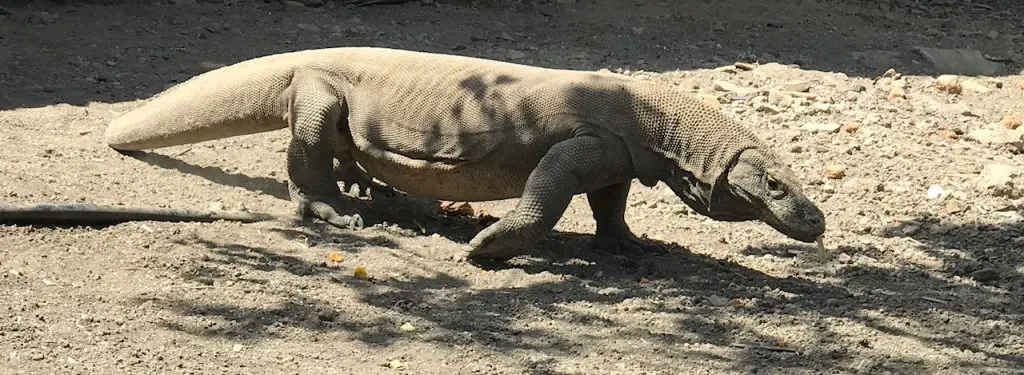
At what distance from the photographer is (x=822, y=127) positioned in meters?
8.27

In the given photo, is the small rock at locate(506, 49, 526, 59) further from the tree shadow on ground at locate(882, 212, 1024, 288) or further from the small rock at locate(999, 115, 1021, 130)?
the tree shadow on ground at locate(882, 212, 1024, 288)

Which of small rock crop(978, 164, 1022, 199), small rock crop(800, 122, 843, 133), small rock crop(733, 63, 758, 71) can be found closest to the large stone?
small rock crop(733, 63, 758, 71)

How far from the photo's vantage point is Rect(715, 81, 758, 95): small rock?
895cm

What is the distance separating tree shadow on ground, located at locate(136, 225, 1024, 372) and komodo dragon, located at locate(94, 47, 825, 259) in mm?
285

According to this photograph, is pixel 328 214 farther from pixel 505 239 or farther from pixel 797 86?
pixel 797 86

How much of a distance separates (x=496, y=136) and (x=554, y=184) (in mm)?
446

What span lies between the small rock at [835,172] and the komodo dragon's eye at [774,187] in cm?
203

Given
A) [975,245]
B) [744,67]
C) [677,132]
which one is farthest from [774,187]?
[744,67]

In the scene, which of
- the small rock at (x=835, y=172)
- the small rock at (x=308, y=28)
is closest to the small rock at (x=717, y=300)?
the small rock at (x=835, y=172)

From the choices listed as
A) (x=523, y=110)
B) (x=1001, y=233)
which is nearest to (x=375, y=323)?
(x=523, y=110)

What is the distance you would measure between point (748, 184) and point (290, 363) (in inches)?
85.9

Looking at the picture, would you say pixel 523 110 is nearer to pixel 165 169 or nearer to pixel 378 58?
pixel 378 58

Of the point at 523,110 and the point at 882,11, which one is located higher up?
the point at 523,110

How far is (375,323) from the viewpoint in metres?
4.92
